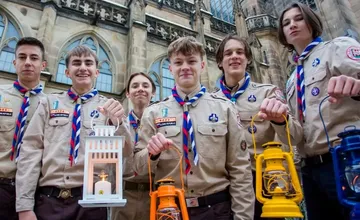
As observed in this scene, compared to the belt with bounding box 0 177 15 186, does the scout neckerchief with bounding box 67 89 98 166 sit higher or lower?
higher

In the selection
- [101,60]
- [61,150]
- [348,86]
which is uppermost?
[101,60]

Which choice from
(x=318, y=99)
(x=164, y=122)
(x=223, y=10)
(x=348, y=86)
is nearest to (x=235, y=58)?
(x=318, y=99)

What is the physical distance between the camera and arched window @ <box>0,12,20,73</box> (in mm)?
8461

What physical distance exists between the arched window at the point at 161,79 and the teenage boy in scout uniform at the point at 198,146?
8668 millimetres

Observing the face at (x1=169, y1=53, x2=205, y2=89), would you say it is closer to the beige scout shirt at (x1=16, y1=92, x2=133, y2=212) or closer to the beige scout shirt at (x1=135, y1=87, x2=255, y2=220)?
the beige scout shirt at (x1=135, y1=87, x2=255, y2=220)

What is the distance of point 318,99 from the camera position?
1.92 metres

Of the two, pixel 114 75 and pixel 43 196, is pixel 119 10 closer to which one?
pixel 114 75

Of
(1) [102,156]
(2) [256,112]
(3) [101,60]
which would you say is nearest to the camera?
(1) [102,156]

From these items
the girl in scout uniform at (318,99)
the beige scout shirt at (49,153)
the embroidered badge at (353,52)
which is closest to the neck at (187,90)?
the beige scout shirt at (49,153)

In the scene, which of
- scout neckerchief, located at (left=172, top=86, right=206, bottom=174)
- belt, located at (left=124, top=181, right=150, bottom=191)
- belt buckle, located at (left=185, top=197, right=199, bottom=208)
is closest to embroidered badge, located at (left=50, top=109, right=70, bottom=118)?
belt, located at (left=124, top=181, right=150, bottom=191)

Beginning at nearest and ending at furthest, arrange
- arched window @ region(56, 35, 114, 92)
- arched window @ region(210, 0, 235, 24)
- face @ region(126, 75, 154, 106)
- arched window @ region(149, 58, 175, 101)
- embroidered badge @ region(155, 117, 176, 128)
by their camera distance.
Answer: embroidered badge @ region(155, 117, 176, 128), face @ region(126, 75, 154, 106), arched window @ region(56, 35, 114, 92), arched window @ region(149, 58, 175, 101), arched window @ region(210, 0, 235, 24)

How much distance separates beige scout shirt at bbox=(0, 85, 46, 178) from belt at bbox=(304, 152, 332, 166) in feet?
7.99

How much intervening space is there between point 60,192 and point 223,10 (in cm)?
1950

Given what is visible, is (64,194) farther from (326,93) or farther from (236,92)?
(326,93)
